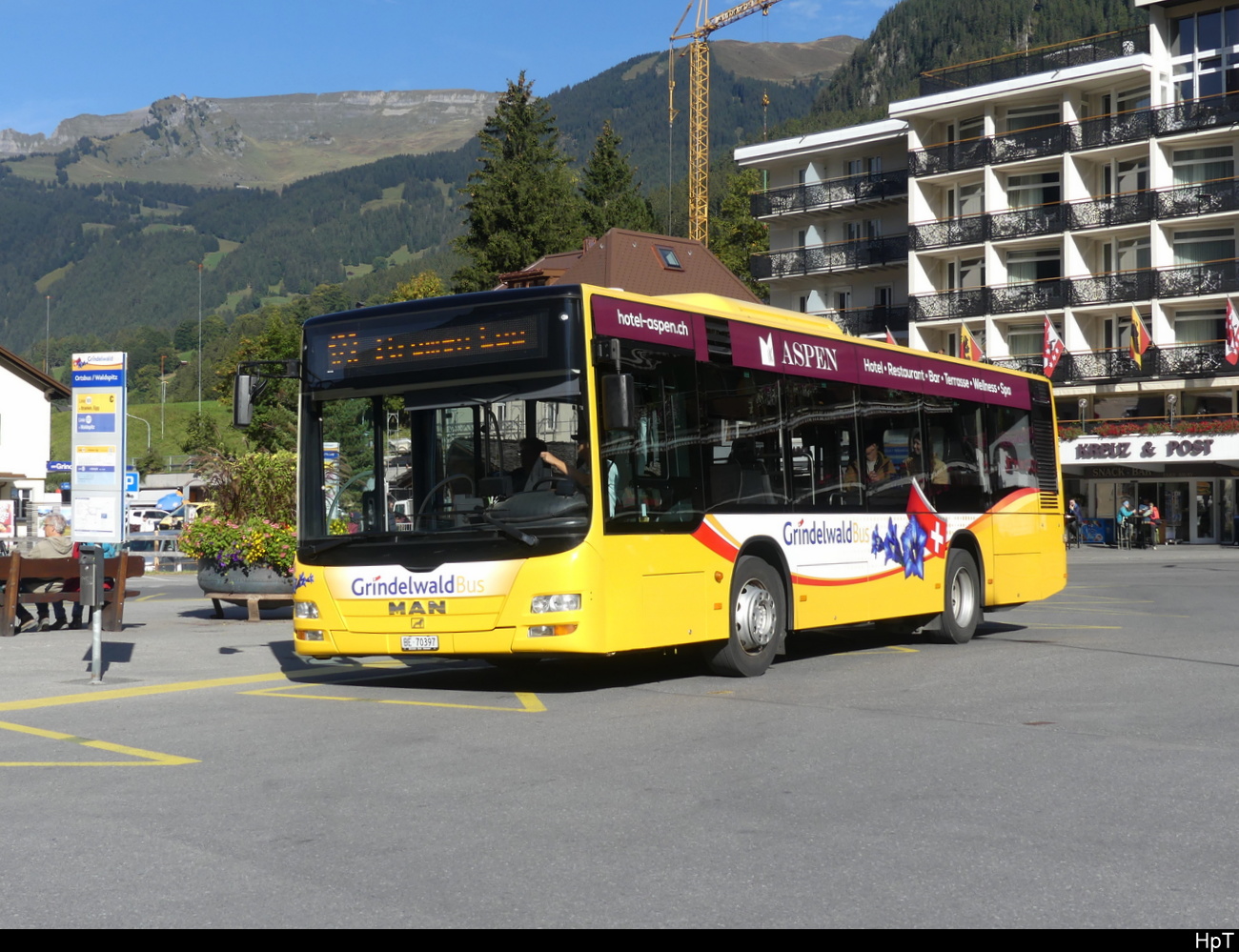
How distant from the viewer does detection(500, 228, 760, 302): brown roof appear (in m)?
60.3

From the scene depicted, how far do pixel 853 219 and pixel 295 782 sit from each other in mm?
68279

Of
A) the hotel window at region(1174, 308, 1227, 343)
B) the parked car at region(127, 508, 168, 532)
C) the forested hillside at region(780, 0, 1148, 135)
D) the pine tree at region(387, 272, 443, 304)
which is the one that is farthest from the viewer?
the forested hillside at region(780, 0, 1148, 135)

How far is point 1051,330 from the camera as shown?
2286 inches

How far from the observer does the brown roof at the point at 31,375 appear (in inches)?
2719

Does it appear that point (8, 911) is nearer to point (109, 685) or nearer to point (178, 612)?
point (109, 685)

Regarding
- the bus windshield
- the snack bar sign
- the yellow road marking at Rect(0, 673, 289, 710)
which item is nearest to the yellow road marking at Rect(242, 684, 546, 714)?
the yellow road marking at Rect(0, 673, 289, 710)

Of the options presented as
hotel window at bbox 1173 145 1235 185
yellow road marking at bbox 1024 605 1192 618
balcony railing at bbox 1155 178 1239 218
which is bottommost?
yellow road marking at bbox 1024 605 1192 618

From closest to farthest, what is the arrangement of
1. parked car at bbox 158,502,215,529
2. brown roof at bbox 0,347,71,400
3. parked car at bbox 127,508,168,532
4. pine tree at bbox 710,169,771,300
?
parked car at bbox 158,502,215,529
brown roof at bbox 0,347,71,400
parked car at bbox 127,508,168,532
pine tree at bbox 710,169,771,300

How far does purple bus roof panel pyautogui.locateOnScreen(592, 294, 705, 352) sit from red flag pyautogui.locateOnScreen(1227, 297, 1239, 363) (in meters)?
48.4

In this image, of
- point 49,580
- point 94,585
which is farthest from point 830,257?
point 94,585

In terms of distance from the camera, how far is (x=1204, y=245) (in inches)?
2351

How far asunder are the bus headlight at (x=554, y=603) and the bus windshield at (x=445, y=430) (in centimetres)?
37

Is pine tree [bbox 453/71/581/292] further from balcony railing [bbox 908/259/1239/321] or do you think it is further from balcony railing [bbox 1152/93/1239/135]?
balcony railing [bbox 1152/93/1239/135]

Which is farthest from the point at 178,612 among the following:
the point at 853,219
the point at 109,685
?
the point at 853,219
